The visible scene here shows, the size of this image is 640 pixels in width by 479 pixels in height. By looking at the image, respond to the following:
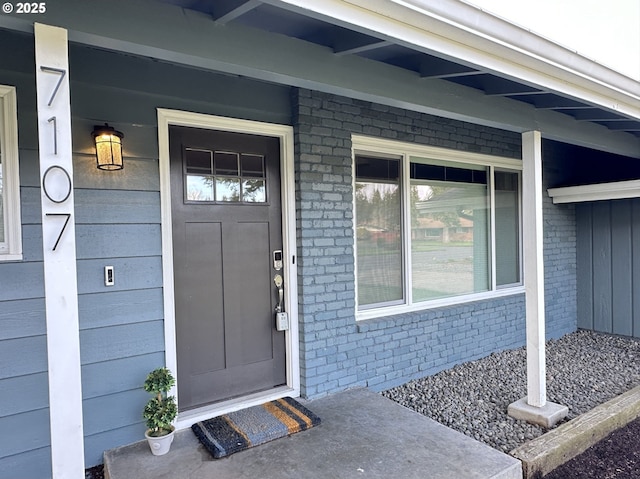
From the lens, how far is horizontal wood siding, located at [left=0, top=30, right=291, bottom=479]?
7.28 feet

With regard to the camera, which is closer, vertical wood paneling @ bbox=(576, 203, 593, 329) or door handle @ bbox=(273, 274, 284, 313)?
door handle @ bbox=(273, 274, 284, 313)

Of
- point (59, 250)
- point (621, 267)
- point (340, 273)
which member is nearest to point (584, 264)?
point (621, 267)

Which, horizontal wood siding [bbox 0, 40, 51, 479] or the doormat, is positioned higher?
horizontal wood siding [bbox 0, 40, 51, 479]

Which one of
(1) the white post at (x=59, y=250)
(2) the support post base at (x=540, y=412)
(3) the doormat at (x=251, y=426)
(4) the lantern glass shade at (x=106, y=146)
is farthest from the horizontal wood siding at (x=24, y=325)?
(2) the support post base at (x=540, y=412)

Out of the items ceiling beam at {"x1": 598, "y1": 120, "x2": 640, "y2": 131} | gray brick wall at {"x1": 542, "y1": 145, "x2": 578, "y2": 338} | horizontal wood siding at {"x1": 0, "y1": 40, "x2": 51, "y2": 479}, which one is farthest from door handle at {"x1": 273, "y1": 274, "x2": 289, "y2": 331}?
gray brick wall at {"x1": 542, "y1": 145, "x2": 578, "y2": 338}

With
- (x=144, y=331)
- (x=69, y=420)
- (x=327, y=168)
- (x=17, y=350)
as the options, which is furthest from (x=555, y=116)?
(x=17, y=350)

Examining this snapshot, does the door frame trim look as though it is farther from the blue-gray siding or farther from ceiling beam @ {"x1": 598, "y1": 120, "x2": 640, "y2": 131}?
ceiling beam @ {"x1": 598, "y1": 120, "x2": 640, "y2": 131}

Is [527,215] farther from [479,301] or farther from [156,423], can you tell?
[156,423]

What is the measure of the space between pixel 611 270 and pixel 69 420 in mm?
5937

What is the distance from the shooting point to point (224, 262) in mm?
2971

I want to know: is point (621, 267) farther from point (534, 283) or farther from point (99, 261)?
point (99, 261)

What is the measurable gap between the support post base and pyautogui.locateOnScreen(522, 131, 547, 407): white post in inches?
2.0

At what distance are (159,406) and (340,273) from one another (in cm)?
160

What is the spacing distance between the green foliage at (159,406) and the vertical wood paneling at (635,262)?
5.35 metres
